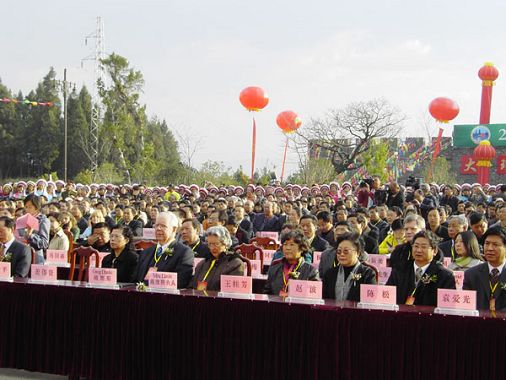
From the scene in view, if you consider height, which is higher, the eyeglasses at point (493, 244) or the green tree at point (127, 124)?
the green tree at point (127, 124)

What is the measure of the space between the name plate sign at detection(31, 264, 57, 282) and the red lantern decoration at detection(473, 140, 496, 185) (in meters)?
27.7

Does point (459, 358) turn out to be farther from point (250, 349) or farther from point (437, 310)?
point (250, 349)

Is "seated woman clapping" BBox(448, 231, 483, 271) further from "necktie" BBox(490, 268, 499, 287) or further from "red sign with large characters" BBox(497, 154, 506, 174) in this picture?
"red sign with large characters" BBox(497, 154, 506, 174)

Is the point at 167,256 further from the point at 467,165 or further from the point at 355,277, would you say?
the point at 467,165

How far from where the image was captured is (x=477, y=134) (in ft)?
106

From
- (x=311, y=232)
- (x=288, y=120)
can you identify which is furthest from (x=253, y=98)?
(x=311, y=232)

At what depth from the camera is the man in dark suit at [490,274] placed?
4.36 m

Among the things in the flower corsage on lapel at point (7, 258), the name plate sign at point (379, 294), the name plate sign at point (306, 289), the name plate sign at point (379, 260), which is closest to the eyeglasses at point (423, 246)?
the name plate sign at point (379, 294)

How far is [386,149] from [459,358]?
2777 centimetres

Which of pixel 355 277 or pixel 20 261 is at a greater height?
pixel 355 277

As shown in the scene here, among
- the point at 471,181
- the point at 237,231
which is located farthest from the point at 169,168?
the point at 237,231

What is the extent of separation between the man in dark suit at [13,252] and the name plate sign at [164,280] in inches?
63.8

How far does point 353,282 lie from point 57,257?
3453 mm

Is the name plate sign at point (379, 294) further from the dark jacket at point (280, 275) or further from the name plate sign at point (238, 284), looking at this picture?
the dark jacket at point (280, 275)
